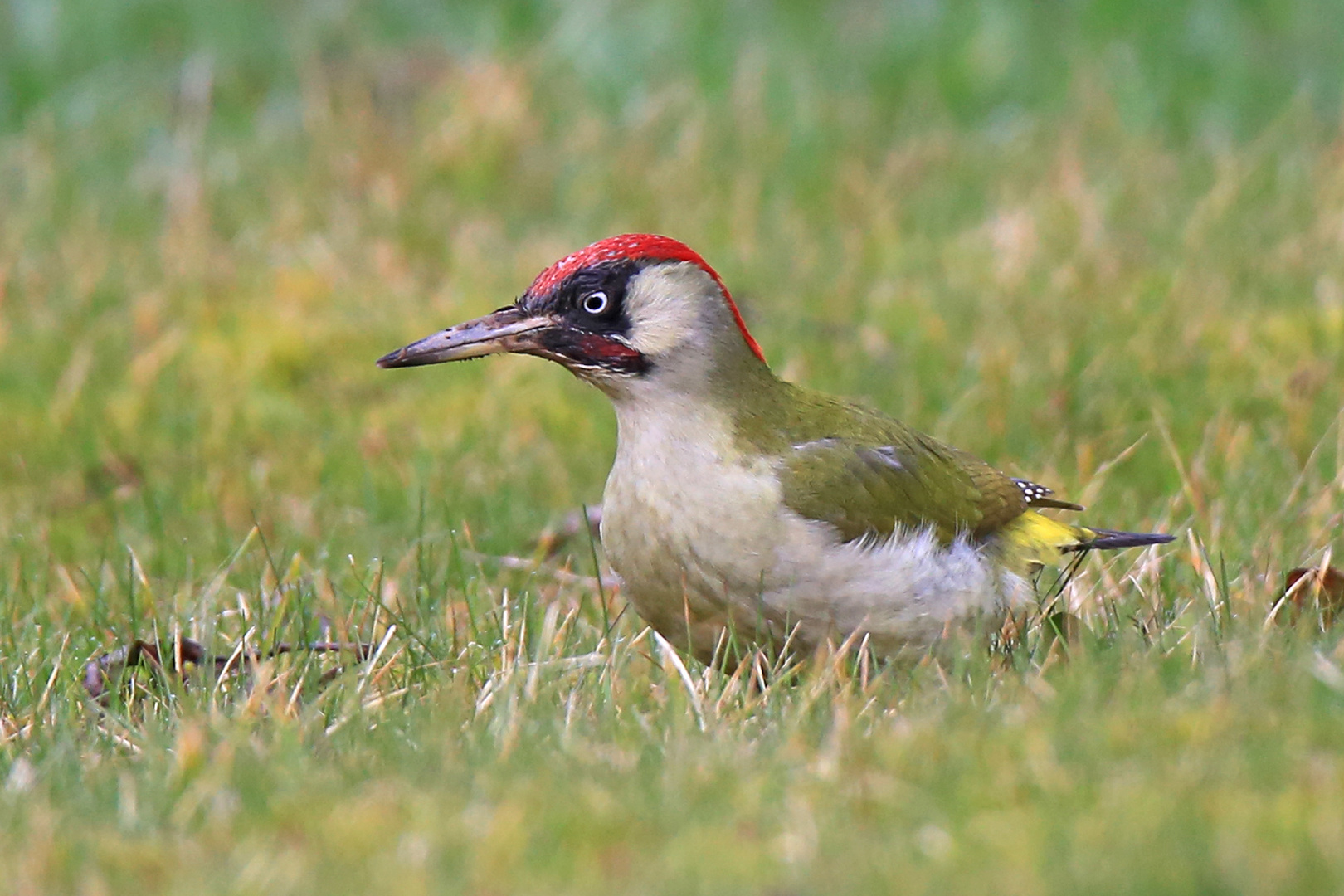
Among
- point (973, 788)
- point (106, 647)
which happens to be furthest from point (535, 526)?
point (973, 788)

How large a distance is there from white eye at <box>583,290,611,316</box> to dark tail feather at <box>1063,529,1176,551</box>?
1126 millimetres

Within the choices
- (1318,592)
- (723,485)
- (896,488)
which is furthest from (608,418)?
(1318,592)

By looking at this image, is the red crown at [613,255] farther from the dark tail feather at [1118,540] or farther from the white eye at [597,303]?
the dark tail feather at [1118,540]

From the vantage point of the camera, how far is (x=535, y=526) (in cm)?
493

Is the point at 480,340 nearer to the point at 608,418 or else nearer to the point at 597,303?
the point at 597,303

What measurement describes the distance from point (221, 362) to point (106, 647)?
2131mm

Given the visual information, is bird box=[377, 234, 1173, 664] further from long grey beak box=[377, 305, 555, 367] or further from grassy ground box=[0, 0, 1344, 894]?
grassy ground box=[0, 0, 1344, 894]

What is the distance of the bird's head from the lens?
11.9 feet

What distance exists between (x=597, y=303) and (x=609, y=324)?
0.05 meters

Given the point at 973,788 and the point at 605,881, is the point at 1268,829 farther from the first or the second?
the point at 605,881

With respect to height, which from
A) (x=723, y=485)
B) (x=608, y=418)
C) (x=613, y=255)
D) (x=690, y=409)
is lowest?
(x=608, y=418)

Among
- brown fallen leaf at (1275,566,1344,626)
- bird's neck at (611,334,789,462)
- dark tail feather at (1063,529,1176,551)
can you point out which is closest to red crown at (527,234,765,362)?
bird's neck at (611,334,789,462)

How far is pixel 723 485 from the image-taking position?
3564mm

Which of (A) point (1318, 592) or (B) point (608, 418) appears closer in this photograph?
(A) point (1318, 592)
